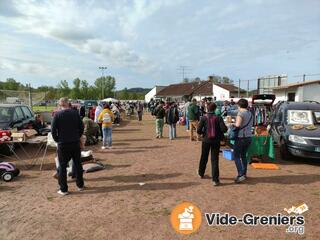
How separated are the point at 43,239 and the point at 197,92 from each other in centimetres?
5728

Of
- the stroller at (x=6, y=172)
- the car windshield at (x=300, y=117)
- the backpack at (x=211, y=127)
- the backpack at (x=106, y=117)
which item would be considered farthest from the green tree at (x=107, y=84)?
the backpack at (x=211, y=127)

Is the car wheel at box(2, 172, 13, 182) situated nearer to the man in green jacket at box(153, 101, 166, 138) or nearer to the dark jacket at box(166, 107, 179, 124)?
the dark jacket at box(166, 107, 179, 124)

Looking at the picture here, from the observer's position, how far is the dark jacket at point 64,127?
597 cm

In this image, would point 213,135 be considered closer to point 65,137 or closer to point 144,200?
point 144,200

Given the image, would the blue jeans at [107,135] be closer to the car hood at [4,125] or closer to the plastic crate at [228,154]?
the car hood at [4,125]

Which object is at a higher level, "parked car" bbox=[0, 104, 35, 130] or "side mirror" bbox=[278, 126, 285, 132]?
"parked car" bbox=[0, 104, 35, 130]

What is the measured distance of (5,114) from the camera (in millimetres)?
10742

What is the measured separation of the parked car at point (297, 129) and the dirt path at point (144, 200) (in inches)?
18.7

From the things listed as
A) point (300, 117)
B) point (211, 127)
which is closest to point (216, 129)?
point (211, 127)

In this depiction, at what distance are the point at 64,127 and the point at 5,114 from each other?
5996 mm

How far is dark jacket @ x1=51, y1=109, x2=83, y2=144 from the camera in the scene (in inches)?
235

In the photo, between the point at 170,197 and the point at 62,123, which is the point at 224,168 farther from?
the point at 62,123

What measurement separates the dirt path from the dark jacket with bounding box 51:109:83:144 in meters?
1.11

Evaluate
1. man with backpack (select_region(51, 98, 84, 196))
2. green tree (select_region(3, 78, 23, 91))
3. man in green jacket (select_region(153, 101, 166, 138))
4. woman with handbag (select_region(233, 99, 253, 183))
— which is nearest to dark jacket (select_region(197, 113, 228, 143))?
woman with handbag (select_region(233, 99, 253, 183))
